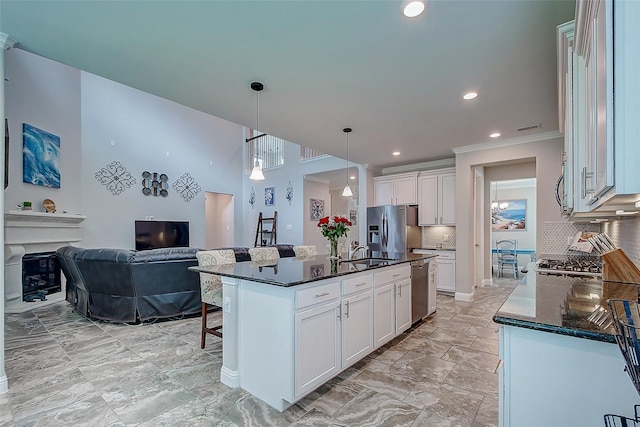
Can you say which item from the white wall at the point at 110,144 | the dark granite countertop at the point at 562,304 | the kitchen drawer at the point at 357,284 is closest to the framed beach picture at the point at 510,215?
the dark granite countertop at the point at 562,304

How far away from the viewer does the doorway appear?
9008 mm

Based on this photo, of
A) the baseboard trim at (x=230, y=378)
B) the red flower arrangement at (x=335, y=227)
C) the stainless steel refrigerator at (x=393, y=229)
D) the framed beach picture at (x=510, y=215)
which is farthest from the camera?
the framed beach picture at (x=510, y=215)

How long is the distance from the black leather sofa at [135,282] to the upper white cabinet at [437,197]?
414cm

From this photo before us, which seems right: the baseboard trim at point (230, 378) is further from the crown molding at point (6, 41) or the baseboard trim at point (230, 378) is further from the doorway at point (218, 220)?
the doorway at point (218, 220)

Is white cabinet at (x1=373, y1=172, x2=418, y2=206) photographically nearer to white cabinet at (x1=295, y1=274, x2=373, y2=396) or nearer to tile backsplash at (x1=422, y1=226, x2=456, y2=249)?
tile backsplash at (x1=422, y1=226, x2=456, y2=249)

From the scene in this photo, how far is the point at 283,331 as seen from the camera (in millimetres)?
1959

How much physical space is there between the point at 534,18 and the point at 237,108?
2.66 meters

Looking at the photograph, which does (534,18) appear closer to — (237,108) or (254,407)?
(237,108)

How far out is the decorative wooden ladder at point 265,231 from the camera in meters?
8.11

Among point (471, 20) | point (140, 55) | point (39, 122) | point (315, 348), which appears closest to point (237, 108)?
point (140, 55)

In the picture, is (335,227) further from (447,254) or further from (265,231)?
(265,231)

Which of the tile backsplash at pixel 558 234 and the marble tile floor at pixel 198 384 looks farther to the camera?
the tile backsplash at pixel 558 234

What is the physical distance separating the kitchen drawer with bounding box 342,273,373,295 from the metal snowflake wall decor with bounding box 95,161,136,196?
20.4 ft

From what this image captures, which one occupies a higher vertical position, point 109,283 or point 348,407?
point 109,283
